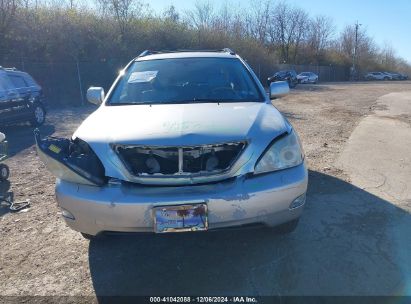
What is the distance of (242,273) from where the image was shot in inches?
116

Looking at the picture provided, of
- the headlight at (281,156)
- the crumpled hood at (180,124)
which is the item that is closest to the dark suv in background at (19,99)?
the crumpled hood at (180,124)

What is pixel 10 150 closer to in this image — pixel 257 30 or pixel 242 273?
pixel 242 273

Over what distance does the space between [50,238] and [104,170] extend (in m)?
1.36

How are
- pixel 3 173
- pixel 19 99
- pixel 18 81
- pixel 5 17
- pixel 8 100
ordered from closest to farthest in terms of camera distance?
pixel 3 173
pixel 8 100
pixel 19 99
pixel 18 81
pixel 5 17

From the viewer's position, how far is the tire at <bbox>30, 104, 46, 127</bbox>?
36.1 ft

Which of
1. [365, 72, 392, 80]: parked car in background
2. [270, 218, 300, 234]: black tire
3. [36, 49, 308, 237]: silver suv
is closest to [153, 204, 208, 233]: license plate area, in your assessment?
[36, 49, 308, 237]: silver suv

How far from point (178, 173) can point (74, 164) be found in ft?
2.58

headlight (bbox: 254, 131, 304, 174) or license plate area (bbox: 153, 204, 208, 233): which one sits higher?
headlight (bbox: 254, 131, 304, 174)

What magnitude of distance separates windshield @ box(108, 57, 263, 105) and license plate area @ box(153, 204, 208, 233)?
59.3 inches

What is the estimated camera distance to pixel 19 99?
396 inches

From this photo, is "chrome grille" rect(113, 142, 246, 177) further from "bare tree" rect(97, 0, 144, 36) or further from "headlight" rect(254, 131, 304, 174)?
"bare tree" rect(97, 0, 144, 36)

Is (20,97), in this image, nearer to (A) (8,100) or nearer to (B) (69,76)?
(A) (8,100)

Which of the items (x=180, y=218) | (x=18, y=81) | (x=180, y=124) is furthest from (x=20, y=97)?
(x=180, y=218)

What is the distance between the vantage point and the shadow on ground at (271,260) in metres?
2.77
